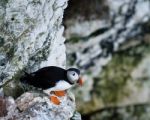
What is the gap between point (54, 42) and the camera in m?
11.1

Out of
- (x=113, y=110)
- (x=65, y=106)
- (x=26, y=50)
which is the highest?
(x=113, y=110)

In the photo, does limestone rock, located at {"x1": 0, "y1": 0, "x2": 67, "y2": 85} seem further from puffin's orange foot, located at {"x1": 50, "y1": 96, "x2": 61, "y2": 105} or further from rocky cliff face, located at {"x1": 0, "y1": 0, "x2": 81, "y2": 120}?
puffin's orange foot, located at {"x1": 50, "y1": 96, "x2": 61, "y2": 105}

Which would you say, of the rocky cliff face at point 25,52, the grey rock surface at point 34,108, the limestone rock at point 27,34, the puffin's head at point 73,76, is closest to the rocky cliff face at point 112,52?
the limestone rock at point 27,34

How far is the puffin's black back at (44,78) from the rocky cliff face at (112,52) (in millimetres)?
4603

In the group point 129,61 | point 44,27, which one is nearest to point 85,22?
point 129,61

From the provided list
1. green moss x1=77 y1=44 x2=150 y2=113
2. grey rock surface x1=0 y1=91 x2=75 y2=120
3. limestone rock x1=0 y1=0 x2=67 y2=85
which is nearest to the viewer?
grey rock surface x1=0 y1=91 x2=75 y2=120

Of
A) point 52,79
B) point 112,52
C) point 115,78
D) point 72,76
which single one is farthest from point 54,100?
point 115,78

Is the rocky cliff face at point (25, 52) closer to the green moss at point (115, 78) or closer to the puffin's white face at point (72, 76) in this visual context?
the puffin's white face at point (72, 76)

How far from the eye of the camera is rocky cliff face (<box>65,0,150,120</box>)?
15.2m

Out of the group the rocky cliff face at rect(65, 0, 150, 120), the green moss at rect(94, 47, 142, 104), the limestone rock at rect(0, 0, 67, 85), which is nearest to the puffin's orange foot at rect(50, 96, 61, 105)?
the limestone rock at rect(0, 0, 67, 85)

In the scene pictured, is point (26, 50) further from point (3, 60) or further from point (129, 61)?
point (129, 61)

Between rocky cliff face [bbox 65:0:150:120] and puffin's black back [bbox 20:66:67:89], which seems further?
rocky cliff face [bbox 65:0:150:120]

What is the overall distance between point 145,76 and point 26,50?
26.8 feet

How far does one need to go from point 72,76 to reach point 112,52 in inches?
266
